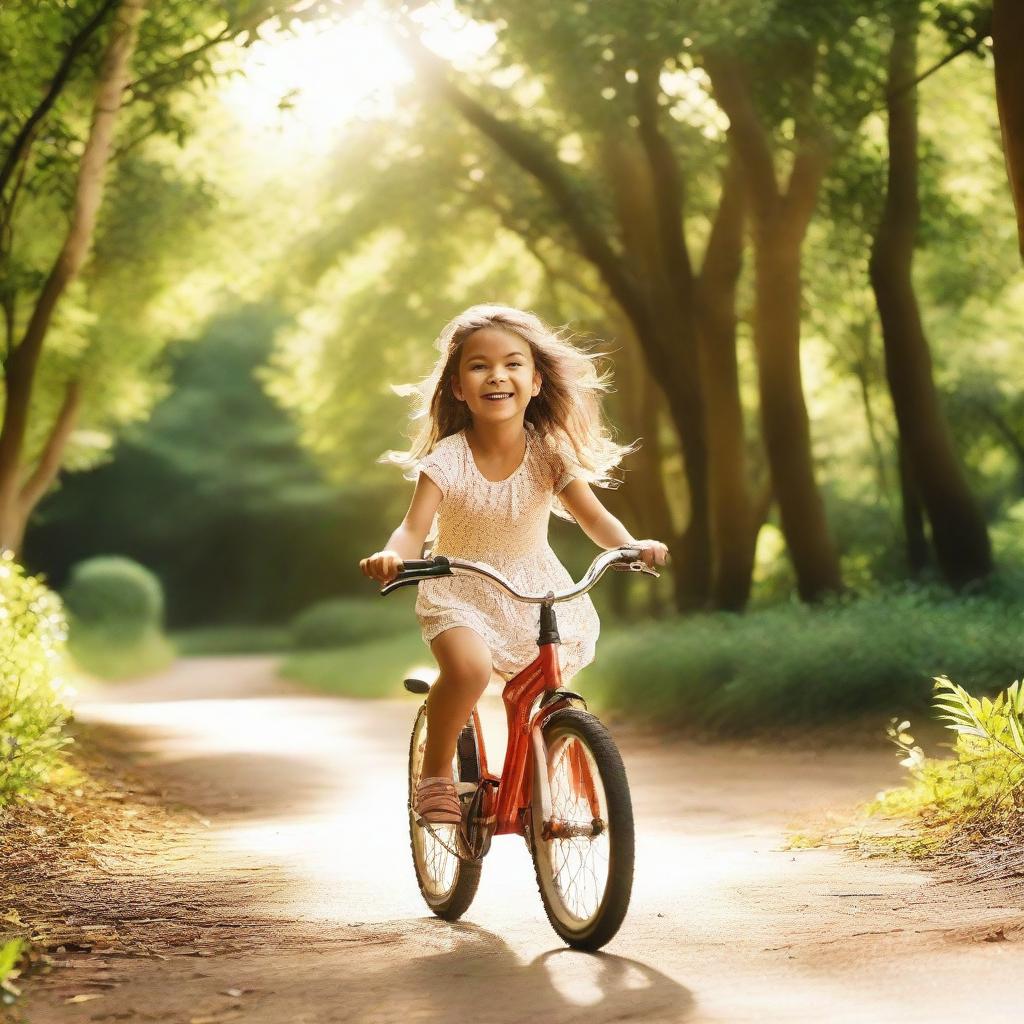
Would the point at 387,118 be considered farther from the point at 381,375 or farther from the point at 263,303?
the point at 263,303

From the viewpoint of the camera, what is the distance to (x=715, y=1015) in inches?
177

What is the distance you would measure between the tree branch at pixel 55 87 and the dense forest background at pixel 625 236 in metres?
0.03

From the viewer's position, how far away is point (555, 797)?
224 inches

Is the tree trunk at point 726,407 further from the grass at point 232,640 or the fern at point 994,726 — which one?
the grass at point 232,640

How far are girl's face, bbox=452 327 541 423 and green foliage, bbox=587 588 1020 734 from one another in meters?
7.52

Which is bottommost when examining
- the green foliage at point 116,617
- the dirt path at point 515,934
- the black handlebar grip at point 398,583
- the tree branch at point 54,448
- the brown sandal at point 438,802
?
the dirt path at point 515,934

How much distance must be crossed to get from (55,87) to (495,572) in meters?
9.00

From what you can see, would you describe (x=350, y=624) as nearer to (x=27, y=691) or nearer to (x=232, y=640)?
(x=232, y=640)

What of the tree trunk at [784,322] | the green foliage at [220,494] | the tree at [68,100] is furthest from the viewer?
the green foliage at [220,494]

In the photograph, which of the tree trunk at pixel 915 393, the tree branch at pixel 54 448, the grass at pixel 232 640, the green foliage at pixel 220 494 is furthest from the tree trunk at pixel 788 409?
the green foliage at pixel 220 494

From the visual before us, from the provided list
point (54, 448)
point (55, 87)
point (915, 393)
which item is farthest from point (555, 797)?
point (54, 448)

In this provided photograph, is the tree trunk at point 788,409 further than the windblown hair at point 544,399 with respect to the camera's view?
Yes

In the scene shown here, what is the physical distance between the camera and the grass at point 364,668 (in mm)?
27000

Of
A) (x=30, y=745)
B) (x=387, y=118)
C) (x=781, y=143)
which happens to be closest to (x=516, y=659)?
(x=30, y=745)
